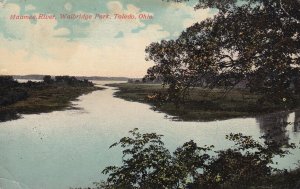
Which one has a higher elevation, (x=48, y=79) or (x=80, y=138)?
(x=48, y=79)

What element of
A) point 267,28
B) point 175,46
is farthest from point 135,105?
point 267,28

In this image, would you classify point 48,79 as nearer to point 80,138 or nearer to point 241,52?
point 80,138

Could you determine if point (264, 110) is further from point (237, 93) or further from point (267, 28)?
point (267, 28)

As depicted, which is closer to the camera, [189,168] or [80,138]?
[189,168]

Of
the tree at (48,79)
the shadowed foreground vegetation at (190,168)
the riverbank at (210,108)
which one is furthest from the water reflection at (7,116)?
the shadowed foreground vegetation at (190,168)

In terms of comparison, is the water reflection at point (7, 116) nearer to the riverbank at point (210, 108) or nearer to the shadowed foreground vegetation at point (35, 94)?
the shadowed foreground vegetation at point (35, 94)

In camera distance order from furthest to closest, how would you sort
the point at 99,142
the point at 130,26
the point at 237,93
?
the point at 99,142 → the point at 130,26 → the point at 237,93

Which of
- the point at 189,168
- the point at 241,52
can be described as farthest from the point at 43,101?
the point at 241,52
